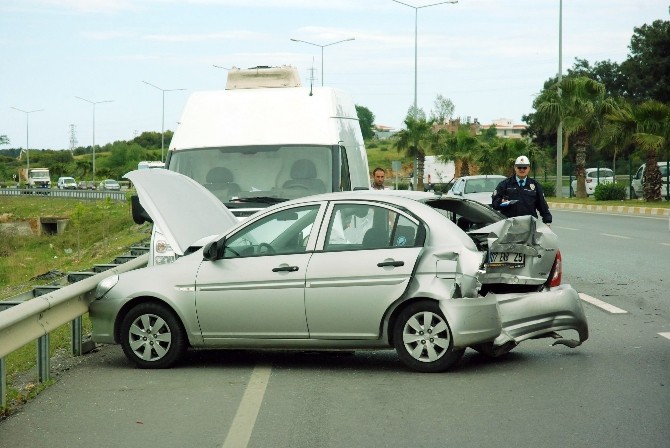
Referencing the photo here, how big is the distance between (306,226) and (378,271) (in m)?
0.81

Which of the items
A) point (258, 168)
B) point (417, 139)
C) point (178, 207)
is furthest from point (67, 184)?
point (178, 207)

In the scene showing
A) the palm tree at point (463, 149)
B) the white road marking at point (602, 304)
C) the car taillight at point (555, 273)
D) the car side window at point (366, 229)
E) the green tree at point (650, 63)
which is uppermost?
the green tree at point (650, 63)

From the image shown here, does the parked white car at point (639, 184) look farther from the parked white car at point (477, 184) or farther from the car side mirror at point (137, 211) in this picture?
the car side mirror at point (137, 211)

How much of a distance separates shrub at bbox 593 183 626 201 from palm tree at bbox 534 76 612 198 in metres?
3.83

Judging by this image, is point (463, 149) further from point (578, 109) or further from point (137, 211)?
point (137, 211)

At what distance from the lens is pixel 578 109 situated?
55781 mm

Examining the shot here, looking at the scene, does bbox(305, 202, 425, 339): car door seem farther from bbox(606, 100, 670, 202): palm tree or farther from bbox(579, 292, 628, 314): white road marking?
bbox(606, 100, 670, 202): palm tree

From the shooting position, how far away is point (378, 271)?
29.7ft

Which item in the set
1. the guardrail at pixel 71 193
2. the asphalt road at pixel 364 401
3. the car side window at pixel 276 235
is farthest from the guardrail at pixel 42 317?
the guardrail at pixel 71 193

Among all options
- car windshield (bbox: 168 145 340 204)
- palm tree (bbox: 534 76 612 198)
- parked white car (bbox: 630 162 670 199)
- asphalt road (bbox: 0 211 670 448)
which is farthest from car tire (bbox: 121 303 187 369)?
palm tree (bbox: 534 76 612 198)

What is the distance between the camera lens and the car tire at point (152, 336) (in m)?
9.51

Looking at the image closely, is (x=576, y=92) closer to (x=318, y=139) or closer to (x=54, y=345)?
(x=318, y=139)

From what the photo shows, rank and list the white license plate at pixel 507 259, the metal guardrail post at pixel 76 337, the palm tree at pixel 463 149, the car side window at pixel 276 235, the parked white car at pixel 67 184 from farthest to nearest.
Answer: the parked white car at pixel 67 184 → the palm tree at pixel 463 149 → the metal guardrail post at pixel 76 337 → the white license plate at pixel 507 259 → the car side window at pixel 276 235

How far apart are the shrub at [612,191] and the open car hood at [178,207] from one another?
4206 centimetres
